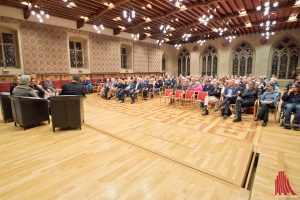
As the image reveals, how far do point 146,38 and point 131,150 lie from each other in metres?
13.7

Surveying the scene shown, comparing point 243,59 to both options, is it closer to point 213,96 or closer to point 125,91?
point 213,96

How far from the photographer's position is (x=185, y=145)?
316 centimetres

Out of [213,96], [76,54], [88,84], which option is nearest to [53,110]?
[213,96]

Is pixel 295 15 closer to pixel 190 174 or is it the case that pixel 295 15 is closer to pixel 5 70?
pixel 190 174

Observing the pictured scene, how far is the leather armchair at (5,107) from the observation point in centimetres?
441

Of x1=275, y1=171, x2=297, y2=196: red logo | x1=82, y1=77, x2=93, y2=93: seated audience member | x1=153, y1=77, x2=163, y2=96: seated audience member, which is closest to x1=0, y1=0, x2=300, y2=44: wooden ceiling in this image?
x1=82, y1=77, x2=93, y2=93: seated audience member

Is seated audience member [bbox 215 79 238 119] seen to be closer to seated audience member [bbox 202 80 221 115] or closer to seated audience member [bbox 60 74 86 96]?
seated audience member [bbox 202 80 221 115]

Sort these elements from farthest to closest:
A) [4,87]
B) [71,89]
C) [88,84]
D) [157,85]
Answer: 1. [88,84]
2. [157,85]
3. [4,87]
4. [71,89]

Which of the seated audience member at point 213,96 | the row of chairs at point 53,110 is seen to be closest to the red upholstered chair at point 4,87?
the row of chairs at point 53,110

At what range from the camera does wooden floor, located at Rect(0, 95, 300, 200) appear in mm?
1942

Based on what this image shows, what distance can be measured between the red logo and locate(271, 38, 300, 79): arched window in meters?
14.2

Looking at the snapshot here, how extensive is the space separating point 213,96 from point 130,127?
3264 mm

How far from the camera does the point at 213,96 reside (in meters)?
5.91

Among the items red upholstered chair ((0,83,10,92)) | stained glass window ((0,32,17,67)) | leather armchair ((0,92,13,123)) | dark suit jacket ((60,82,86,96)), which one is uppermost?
stained glass window ((0,32,17,67))
